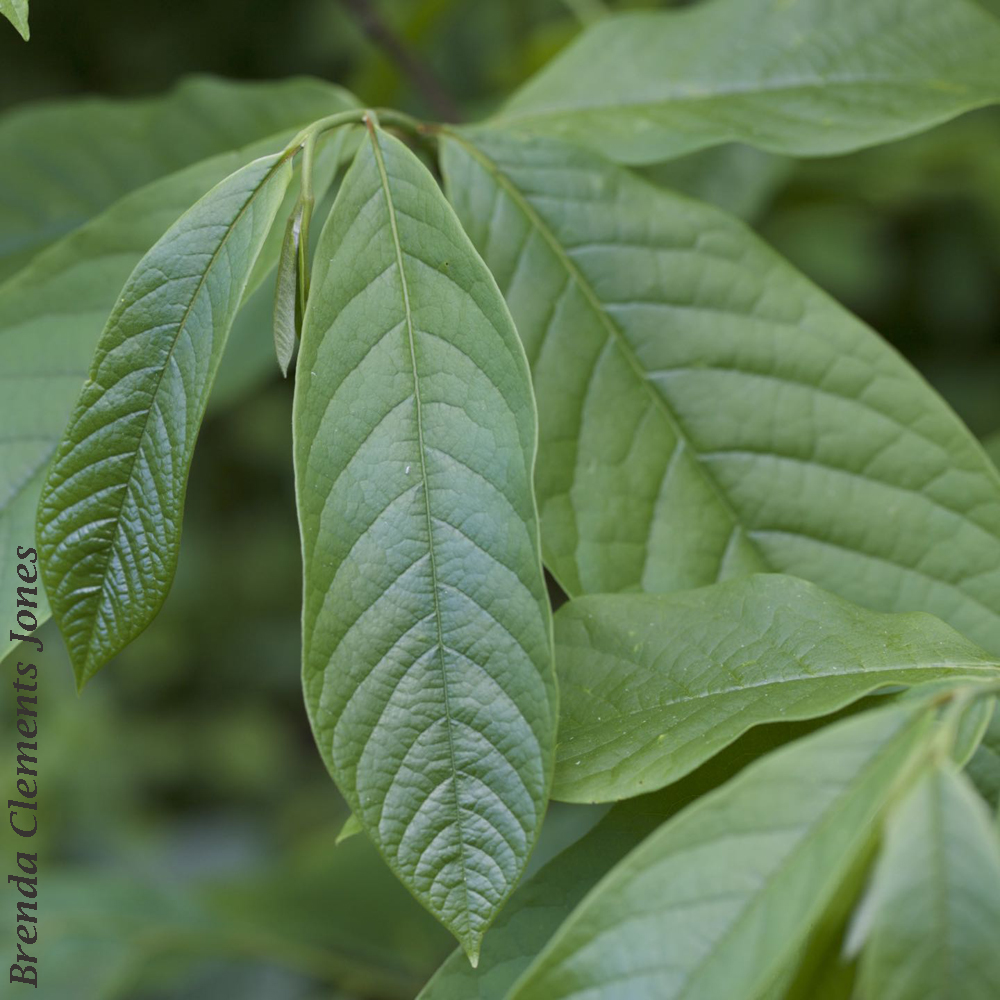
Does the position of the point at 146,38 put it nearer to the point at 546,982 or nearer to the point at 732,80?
the point at 732,80

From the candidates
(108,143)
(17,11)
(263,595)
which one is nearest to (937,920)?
(17,11)

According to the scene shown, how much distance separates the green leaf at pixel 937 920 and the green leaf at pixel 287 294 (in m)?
0.36

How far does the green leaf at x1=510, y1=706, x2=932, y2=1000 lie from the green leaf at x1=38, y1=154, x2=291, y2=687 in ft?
0.86

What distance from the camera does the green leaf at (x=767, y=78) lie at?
0.76 metres

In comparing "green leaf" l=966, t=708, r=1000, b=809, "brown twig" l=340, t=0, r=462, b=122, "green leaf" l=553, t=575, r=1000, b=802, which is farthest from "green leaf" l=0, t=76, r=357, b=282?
"green leaf" l=966, t=708, r=1000, b=809

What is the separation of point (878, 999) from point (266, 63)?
2.63 meters

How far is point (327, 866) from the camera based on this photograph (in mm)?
1652

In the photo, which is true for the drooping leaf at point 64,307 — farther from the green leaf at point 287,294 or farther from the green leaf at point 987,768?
the green leaf at point 987,768

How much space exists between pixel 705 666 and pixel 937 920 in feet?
0.74

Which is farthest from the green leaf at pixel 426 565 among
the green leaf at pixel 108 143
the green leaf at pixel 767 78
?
the green leaf at pixel 108 143

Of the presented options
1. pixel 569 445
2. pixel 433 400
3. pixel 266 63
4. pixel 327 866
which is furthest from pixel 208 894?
pixel 266 63

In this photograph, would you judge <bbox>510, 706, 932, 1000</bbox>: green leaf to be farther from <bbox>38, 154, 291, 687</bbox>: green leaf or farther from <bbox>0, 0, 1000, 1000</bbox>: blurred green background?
<bbox>0, 0, 1000, 1000</bbox>: blurred green background

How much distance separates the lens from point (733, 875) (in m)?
0.38

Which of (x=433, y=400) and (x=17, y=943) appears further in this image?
(x=17, y=943)
